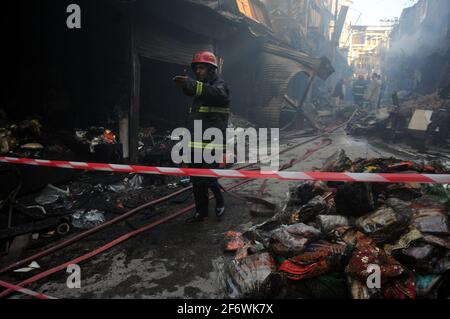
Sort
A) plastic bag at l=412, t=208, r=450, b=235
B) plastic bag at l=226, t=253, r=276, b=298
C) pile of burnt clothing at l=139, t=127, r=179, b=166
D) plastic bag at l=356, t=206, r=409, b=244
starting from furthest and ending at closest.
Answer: pile of burnt clothing at l=139, t=127, r=179, b=166
plastic bag at l=356, t=206, r=409, b=244
plastic bag at l=412, t=208, r=450, b=235
plastic bag at l=226, t=253, r=276, b=298

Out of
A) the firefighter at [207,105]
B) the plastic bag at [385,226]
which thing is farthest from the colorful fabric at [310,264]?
the firefighter at [207,105]

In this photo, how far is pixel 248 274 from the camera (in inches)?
99.2

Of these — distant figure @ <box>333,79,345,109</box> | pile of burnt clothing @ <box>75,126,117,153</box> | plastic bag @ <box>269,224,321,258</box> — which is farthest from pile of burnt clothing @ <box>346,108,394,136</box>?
plastic bag @ <box>269,224,321,258</box>

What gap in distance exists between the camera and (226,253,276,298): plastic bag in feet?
8.04

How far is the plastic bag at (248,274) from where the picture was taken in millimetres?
2451

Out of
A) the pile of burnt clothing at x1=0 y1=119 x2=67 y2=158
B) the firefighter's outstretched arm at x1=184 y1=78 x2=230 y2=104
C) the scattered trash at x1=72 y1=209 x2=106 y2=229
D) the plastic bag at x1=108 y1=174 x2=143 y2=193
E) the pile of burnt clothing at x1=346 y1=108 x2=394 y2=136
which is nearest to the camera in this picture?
the firefighter's outstretched arm at x1=184 y1=78 x2=230 y2=104

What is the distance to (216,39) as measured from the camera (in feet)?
33.9

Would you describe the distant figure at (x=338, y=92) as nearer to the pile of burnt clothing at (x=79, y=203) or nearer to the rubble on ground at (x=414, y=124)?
the rubble on ground at (x=414, y=124)

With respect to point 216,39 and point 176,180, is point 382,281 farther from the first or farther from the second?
point 216,39

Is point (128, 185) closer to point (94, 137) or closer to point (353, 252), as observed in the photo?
point (94, 137)

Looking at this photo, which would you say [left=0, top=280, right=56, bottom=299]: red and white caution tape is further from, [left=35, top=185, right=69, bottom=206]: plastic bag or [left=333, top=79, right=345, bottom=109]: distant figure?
[left=333, top=79, right=345, bottom=109]: distant figure

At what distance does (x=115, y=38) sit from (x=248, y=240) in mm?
6084

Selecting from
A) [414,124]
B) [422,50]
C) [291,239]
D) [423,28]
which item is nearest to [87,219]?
[291,239]

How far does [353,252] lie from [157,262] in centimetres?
199
